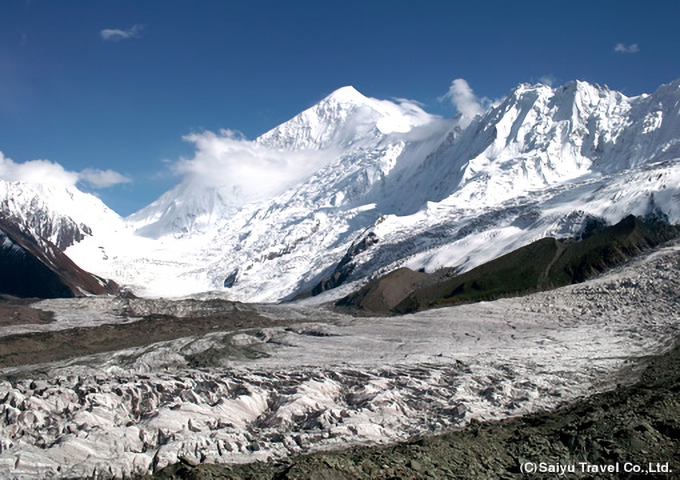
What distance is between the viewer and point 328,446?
931 inches

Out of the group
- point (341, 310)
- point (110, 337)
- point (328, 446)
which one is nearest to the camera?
point (328, 446)

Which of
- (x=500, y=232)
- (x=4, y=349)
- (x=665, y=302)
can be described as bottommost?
(x=4, y=349)

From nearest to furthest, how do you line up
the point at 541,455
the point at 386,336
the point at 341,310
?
1. the point at 541,455
2. the point at 386,336
3. the point at 341,310

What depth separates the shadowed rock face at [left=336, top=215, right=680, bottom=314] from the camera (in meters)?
100

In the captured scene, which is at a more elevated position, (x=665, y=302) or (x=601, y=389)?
(x=665, y=302)

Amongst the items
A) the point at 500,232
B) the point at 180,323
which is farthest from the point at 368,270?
the point at 180,323

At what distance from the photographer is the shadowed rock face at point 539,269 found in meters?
100

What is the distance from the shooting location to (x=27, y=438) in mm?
22297

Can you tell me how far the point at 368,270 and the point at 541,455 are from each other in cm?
16473

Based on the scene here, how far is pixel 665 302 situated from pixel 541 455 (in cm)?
4723

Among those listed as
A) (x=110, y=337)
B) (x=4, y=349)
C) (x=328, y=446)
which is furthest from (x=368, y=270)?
(x=328, y=446)

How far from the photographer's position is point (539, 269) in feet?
356

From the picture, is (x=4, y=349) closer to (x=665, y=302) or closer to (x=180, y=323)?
(x=180, y=323)

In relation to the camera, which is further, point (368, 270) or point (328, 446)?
point (368, 270)
